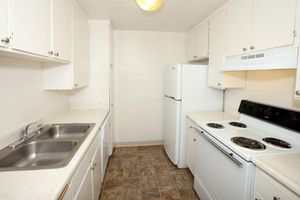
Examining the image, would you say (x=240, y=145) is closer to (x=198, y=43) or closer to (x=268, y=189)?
(x=268, y=189)

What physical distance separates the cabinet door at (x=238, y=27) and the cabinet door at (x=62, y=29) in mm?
1757

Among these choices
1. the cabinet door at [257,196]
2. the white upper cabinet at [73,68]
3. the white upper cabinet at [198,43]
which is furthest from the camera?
the white upper cabinet at [198,43]

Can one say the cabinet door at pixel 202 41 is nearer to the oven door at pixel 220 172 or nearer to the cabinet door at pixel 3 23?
the oven door at pixel 220 172

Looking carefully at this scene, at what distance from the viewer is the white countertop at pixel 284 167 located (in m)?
0.95

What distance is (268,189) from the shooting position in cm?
110

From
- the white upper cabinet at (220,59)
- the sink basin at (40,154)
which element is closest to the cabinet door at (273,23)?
the white upper cabinet at (220,59)

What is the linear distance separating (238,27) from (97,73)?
2.08 m

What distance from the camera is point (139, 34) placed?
11.3ft

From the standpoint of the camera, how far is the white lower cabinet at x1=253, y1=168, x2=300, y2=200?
97 cm

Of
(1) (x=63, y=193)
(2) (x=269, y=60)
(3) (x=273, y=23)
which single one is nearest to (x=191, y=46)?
(3) (x=273, y=23)

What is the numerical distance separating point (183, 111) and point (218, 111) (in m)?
0.56

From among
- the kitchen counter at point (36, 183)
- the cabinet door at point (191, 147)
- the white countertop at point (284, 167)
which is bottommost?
the cabinet door at point (191, 147)

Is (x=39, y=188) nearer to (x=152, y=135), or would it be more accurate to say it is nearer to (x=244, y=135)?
(x=244, y=135)

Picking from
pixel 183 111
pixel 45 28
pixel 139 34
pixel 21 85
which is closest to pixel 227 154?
pixel 183 111
